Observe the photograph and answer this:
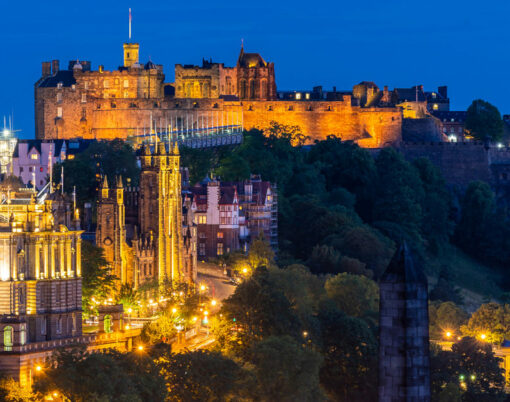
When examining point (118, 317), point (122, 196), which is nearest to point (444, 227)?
point (122, 196)

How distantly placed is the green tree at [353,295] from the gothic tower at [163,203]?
8.31 metres

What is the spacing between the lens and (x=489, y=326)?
285ft

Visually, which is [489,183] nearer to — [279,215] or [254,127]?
[254,127]

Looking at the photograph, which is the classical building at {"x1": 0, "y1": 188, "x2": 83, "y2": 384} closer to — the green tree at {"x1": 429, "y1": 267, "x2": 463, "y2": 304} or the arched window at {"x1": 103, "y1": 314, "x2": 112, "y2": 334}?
the arched window at {"x1": 103, "y1": 314, "x2": 112, "y2": 334}

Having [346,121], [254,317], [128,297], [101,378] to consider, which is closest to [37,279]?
[101,378]

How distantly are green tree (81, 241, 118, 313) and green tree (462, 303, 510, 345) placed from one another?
68.7 ft

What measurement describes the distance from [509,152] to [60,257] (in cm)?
9175

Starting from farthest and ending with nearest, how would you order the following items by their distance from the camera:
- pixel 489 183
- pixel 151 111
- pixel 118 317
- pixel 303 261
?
pixel 489 183 → pixel 151 111 → pixel 303 261 → pixel 118 317

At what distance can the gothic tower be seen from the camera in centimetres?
8419

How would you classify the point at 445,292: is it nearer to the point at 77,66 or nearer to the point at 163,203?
the point at 163,203

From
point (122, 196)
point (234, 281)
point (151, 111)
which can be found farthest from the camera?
point (151, 111)

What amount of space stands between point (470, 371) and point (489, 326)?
12.4 m

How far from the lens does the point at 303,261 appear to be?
104 m

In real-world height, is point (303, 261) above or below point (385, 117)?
below
